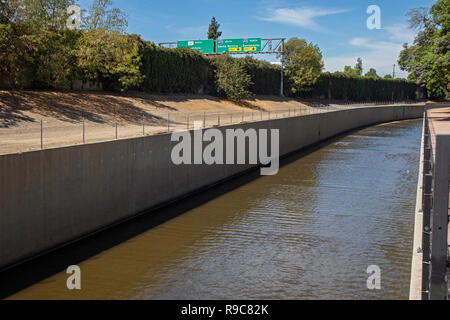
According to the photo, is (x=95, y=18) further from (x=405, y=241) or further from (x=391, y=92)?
(x=391, y=92)

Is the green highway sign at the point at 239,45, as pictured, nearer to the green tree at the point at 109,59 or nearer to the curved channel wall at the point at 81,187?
the green tree at the point at 109,59

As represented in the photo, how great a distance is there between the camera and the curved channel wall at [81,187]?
12.5 m

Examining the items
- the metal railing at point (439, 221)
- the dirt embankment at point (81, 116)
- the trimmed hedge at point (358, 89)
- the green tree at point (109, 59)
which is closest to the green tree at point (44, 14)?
the green tree at point (109, 59)

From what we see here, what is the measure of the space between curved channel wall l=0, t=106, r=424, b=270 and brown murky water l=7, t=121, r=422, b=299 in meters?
1.30

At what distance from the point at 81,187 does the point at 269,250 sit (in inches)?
229

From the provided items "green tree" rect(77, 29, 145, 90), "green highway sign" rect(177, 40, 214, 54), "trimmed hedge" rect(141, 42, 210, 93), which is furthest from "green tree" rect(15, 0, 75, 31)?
"green highway sign" rect(177, 40, 214, 54)

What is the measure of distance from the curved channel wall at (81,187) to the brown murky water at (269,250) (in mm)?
1296

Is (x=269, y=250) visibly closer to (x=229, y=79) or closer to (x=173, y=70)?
(x=173, y=70)

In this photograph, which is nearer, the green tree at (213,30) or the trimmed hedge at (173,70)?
the trimmed hedge at (173,70)

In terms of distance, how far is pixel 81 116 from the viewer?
28.7m

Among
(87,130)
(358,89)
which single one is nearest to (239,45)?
(87,130)

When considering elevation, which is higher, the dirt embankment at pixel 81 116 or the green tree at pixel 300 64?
the green tree at pixel 300 64

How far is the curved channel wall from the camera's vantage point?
40.9ft
